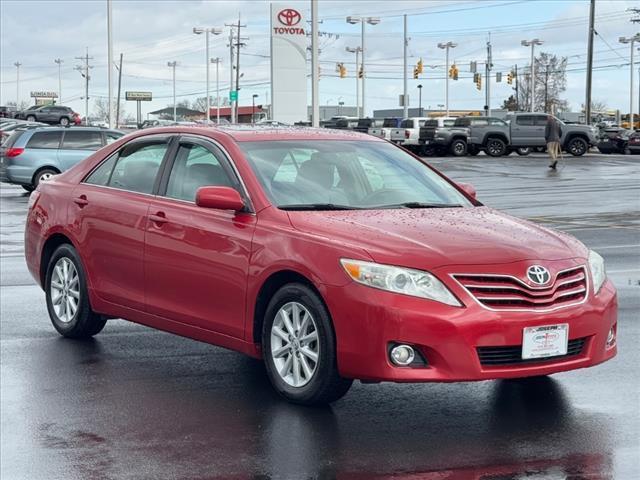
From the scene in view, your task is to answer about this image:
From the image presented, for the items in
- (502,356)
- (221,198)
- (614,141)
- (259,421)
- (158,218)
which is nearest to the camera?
(502,356)

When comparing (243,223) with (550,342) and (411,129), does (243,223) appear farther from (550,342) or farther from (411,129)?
(411,129)

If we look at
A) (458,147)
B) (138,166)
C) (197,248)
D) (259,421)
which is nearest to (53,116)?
(458,147)

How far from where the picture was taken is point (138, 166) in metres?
8.32

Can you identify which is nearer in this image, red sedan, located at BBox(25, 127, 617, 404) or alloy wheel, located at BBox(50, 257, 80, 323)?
red sedan, located at BBox(25, 127, 617, 404)

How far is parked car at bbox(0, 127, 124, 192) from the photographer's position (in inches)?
1085

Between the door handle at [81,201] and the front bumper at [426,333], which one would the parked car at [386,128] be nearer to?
the door handle at [81,201]

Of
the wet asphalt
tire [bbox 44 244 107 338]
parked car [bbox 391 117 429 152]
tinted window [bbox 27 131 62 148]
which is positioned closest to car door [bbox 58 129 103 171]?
tinted window [bbox 27 131 62 148]

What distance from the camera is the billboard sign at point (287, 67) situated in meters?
48.1

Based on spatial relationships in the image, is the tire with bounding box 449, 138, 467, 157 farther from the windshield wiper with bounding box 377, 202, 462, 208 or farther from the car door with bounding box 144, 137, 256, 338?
the windshield wiper with bounding box 377, 202, 462, 208

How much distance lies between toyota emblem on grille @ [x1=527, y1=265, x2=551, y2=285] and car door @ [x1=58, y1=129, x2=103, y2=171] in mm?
22587

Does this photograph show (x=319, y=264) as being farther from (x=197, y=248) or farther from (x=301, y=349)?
(x=197, y=248)

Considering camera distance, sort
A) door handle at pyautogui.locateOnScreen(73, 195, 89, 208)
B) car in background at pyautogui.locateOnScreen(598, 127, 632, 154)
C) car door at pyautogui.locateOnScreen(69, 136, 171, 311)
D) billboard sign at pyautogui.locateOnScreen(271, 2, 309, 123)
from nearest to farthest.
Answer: car door at pyautogui.locateOnScreen(69, 136, 171, 311) → door handle at pyautogui.locateOnScreen(73, 195, 89, 208) → billboard sign at pyautogui.locateOnScreen(271, 2, 309, 123) → car in background at pyautogui.locateOnScreen(598, 127, 632, 154)

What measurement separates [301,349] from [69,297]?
2864mm

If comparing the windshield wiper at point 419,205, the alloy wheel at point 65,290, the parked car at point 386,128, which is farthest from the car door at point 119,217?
the parked car at point 386,128
